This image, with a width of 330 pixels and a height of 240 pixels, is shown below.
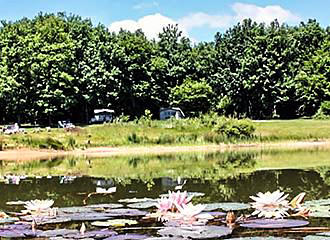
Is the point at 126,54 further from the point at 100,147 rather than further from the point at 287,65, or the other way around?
the point at 100,147

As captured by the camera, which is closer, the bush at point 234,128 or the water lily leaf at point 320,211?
the water lily leaf at point 320,211

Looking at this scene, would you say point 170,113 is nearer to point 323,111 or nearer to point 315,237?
point 323,111

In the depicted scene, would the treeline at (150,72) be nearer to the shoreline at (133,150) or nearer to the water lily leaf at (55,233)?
the shoreline at (133,150)

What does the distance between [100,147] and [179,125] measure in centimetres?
805

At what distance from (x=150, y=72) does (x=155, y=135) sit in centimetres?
2462

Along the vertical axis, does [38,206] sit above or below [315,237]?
above

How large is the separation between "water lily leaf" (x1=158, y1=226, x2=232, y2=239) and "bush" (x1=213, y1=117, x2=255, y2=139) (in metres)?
39.0

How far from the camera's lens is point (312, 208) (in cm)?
1012

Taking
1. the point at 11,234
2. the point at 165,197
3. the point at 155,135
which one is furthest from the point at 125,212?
the point at 155,135

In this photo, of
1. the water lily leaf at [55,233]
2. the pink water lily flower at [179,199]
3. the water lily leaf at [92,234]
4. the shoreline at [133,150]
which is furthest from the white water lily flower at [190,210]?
the shoreline at [133,150]

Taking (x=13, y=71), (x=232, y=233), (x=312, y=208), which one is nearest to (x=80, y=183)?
(x=312, y=208)

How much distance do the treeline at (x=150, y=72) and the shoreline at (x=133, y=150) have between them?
1731 cm

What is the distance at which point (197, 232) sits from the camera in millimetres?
7758

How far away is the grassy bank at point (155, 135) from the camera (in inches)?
1702
